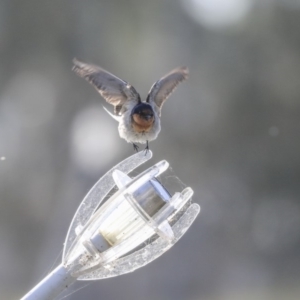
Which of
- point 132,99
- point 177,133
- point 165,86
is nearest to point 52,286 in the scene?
point 132,99

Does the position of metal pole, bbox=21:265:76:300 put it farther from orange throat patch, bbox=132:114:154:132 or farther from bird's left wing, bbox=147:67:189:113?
A: bird's left wing, bbox=147:67:189:113

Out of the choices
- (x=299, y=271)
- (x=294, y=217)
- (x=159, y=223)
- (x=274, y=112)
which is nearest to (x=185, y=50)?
(x=274, y=112)

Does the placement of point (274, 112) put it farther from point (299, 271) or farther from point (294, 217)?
point (299, 271)

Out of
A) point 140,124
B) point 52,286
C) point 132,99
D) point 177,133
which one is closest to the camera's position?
point 52,286

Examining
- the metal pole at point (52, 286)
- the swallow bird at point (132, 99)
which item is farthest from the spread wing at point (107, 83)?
the metal pole at point (52, 286)

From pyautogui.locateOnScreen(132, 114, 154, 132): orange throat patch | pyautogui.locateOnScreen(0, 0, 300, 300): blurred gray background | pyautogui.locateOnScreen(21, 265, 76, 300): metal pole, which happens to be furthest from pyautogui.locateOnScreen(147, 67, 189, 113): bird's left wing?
pyautogui.locateOnScreen(0, 0, 300, 300): blurred gray background

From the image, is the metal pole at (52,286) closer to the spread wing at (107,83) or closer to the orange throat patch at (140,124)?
the orange throat patch at (140,124)

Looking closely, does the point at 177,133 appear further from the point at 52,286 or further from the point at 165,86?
the point at 52,286
